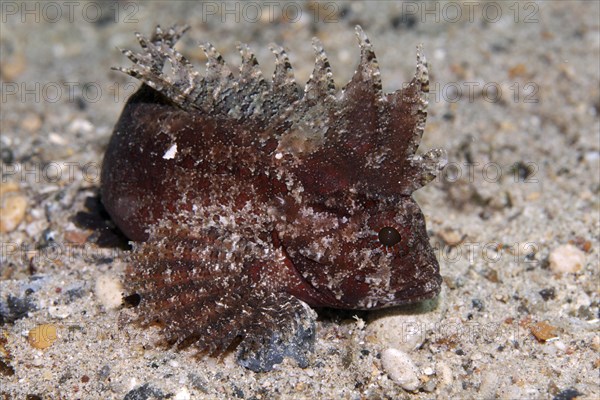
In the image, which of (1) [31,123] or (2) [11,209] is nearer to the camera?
(2) [11,209]

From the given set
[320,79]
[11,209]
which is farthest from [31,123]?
[320,79]

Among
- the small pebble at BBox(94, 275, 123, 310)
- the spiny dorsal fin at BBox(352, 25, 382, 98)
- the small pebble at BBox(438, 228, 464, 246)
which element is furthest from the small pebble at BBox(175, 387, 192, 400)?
the small pebble at BBox(438, 228, 464, 246)

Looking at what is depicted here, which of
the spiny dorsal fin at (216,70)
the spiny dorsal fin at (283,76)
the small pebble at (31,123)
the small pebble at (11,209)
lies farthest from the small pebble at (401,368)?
the small pebble at (31,123)

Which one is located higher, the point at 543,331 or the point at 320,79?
the point at 320,79

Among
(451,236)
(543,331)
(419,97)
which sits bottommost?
(543,331)

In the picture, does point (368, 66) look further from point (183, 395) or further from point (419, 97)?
point (183, 395)

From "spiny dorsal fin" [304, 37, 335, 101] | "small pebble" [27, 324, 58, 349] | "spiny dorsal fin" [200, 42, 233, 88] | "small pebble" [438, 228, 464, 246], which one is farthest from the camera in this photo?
"small pebble" [438, 228, 464, 246]

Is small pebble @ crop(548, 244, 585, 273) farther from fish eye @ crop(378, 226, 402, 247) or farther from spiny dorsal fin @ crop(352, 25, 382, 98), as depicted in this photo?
spiny dorsal fin @ crop(352, 25, 382, 98)
